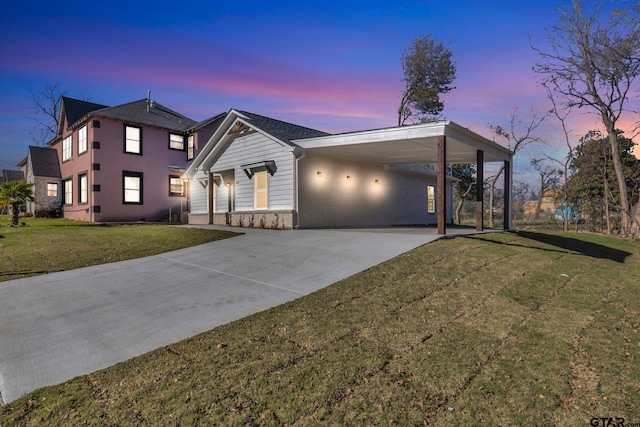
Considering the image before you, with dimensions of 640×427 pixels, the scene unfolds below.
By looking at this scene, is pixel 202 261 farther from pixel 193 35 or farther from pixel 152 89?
pixel 152 89

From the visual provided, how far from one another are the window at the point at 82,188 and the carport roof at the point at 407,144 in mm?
13866

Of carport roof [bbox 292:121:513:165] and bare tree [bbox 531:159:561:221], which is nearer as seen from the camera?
carport roof [bbox 292:121:513:165]

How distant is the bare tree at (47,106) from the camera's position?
30.1m

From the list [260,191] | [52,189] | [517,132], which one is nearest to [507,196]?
[260,191]

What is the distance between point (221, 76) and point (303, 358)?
613 inches

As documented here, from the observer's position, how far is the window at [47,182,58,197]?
70.1 feet

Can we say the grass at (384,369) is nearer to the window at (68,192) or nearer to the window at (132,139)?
the window at (132,139)

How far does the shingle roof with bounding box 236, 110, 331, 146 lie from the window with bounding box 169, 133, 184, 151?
352 inches

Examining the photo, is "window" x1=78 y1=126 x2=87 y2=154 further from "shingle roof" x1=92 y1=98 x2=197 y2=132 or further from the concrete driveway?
the concrete driveway

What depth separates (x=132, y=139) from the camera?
18.9 meters

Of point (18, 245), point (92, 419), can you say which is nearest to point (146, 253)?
point (18, 245)

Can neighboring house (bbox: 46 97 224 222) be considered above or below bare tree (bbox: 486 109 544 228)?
below

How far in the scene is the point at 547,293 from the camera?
5.34 metres

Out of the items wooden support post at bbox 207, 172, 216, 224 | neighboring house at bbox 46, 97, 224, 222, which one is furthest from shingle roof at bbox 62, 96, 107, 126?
wooden support post at bbox 207, 172, 216, 224
